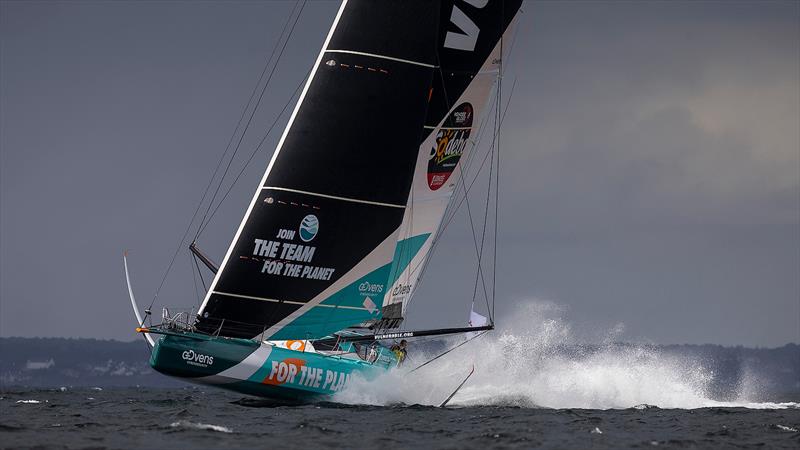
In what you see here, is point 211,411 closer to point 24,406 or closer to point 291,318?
point 291,318

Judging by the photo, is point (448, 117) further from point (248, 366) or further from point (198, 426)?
point (198, 426)

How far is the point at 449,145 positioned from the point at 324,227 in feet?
27.3

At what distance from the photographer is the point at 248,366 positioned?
3116 centimetres

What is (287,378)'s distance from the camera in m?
31.8

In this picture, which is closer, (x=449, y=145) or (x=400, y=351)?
(x=400, y=351)

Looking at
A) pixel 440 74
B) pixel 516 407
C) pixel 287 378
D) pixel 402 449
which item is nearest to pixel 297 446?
pixel 402 449

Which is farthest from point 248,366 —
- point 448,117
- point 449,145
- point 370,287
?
point 448,117

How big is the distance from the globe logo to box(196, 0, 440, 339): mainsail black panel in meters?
0.02

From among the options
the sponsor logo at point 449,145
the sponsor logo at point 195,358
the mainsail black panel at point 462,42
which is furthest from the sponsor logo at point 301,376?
the mainsail black panel at point 462,42

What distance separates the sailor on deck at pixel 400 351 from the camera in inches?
1406

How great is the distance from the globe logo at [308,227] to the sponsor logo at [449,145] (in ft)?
25.5

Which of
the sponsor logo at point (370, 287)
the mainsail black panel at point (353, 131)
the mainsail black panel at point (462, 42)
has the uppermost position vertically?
the mainsail black panel at point (462, 42)

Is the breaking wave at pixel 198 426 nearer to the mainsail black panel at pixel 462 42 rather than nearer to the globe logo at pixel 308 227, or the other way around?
the globe logo at pixel 308 227

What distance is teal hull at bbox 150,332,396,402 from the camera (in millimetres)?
30734
